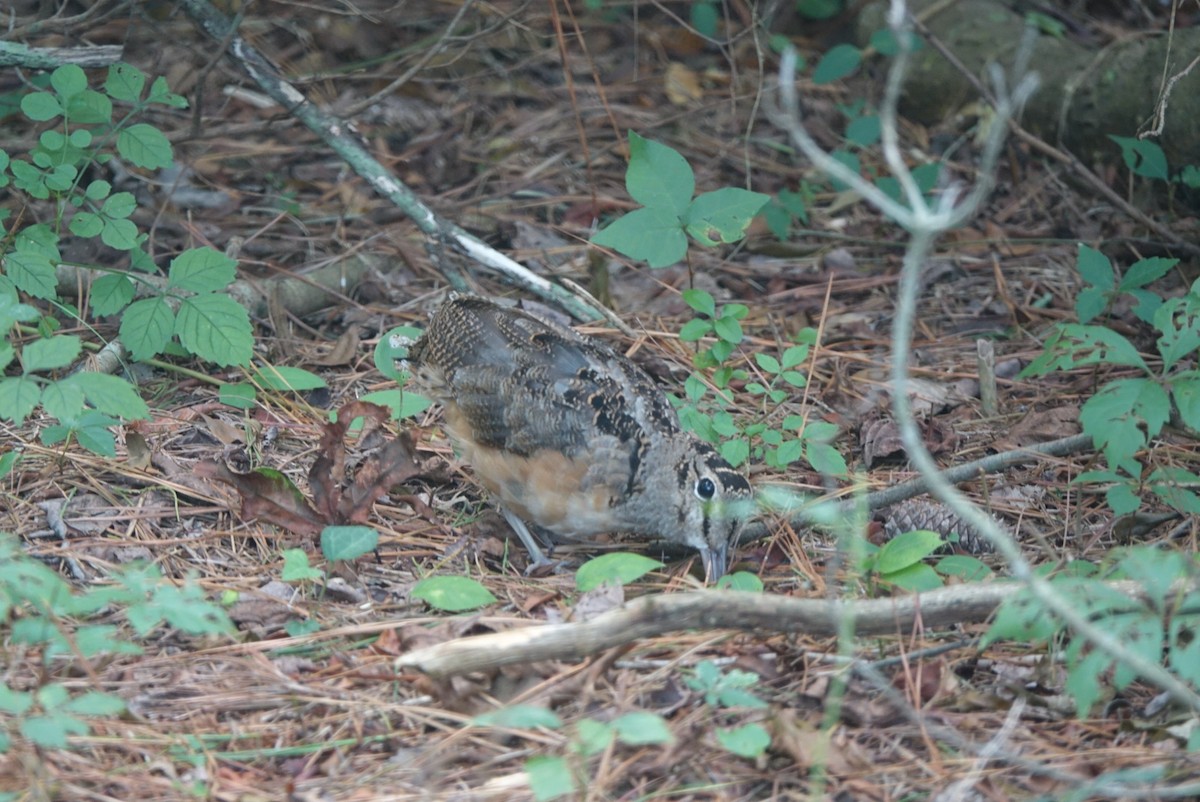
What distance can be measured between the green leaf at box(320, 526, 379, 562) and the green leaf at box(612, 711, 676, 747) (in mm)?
1234

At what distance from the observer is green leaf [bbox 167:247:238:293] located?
16.1 ft

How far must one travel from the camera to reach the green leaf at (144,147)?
4980 mm

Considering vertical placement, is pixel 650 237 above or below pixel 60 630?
above

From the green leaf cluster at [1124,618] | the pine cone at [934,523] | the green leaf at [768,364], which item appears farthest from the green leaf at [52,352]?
the pine cone at [934,523]

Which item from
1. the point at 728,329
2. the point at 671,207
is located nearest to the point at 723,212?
the point at 671,207

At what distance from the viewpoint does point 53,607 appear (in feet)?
11.1

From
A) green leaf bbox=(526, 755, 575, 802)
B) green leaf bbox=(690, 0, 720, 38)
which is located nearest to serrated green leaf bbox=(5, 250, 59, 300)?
green leaf bbox=(526, 755, 575, 802)

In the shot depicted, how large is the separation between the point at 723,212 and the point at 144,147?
2351mm

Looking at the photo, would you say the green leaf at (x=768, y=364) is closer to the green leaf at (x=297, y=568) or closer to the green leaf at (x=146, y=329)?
the green leaf at (x=297, y=568)

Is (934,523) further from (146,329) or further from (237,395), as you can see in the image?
(146,329)

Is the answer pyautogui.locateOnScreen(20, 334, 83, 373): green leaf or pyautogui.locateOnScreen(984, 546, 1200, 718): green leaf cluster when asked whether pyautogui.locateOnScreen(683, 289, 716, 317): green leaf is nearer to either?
pyautogui.locateOnScreen(984, 546, 1200, 718): green leaf cluster

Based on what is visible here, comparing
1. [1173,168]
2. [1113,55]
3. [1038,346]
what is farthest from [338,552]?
[1113,55]

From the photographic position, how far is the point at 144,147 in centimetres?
500

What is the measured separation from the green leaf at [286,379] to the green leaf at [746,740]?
8.86ft
